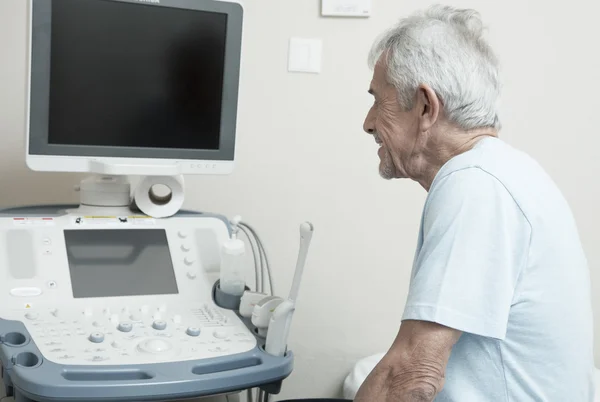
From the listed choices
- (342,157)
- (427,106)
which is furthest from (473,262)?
(342,157)

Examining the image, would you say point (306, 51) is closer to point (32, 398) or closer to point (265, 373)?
point (265, 373)

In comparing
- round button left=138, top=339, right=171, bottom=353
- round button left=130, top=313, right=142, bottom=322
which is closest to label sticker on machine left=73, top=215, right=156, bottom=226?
round button left=130, top=313, right=142, bottom=322

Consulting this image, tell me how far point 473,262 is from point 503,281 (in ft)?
0.17

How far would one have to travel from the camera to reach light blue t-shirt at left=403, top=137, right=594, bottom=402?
100 cm

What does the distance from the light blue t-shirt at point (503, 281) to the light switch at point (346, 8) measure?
1006 millimetres

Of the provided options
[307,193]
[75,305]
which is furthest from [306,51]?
[75,305]

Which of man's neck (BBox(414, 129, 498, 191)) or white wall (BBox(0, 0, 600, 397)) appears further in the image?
white wall (BBox(0, 0, 600, 397))

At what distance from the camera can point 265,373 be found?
4.39 ft

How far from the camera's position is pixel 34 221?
153 cm

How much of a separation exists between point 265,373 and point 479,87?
65cm

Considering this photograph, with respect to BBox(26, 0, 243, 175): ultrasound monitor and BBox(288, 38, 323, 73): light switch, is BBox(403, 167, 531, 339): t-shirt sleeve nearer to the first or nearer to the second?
BBox(26, 0, 243, 175): ultrasound monitor

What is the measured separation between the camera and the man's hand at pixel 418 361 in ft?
3.28

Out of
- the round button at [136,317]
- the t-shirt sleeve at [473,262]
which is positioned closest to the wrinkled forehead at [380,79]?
the t-shirt sleeve at [473,262]

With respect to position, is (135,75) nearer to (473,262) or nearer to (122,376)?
(122,376)
